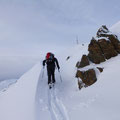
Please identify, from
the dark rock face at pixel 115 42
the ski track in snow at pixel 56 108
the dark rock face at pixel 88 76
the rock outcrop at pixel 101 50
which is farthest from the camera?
the dark rock face at pixel 115 42

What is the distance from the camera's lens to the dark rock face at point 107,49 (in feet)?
33.4

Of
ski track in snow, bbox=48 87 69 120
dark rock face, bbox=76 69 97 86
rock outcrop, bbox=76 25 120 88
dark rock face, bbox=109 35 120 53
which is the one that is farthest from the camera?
dark rock face, bbox=109 35 120 53

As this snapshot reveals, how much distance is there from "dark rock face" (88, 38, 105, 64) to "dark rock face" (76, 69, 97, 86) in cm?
160

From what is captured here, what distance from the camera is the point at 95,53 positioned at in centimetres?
1064

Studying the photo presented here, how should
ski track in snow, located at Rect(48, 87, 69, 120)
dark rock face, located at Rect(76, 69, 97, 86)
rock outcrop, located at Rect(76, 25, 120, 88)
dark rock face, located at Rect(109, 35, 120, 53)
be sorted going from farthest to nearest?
dark rock face, located at Rect(109, 35, 120, 53), rock outcrop, located at Rect(76, 25, 120, 88), dark rock face, located at Rect(76, 69, 97, 86), ski track in snow, located at Rect(48, 87, 69, 120)

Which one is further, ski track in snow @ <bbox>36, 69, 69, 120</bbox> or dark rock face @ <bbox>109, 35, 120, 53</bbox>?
dark rock face @ <bbox>109, 35, 120, 53</bbox>

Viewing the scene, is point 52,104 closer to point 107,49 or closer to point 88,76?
point 88,76

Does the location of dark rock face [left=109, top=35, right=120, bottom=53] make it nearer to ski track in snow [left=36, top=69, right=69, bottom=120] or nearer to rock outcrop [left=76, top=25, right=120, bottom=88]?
rock outcrop [left=76, top=25, right=120, bottom=88]

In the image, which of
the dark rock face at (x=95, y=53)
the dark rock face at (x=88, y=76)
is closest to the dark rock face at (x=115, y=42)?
the dark rock face at (x=95, y=53)

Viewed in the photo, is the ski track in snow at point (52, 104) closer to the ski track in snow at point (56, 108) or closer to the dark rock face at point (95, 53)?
the ski track in snow at point (56, 108)

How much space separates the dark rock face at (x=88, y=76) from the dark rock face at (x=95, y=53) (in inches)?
63.1

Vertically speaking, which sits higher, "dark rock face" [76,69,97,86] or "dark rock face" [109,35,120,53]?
"dark rock face" [109,35,120,53]

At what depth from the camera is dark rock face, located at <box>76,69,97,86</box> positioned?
8.21 m

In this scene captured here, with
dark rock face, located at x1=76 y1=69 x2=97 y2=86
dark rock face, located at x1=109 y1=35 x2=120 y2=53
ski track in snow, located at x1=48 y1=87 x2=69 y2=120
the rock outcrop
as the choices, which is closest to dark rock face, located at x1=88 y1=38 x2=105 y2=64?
the rock outcrop
